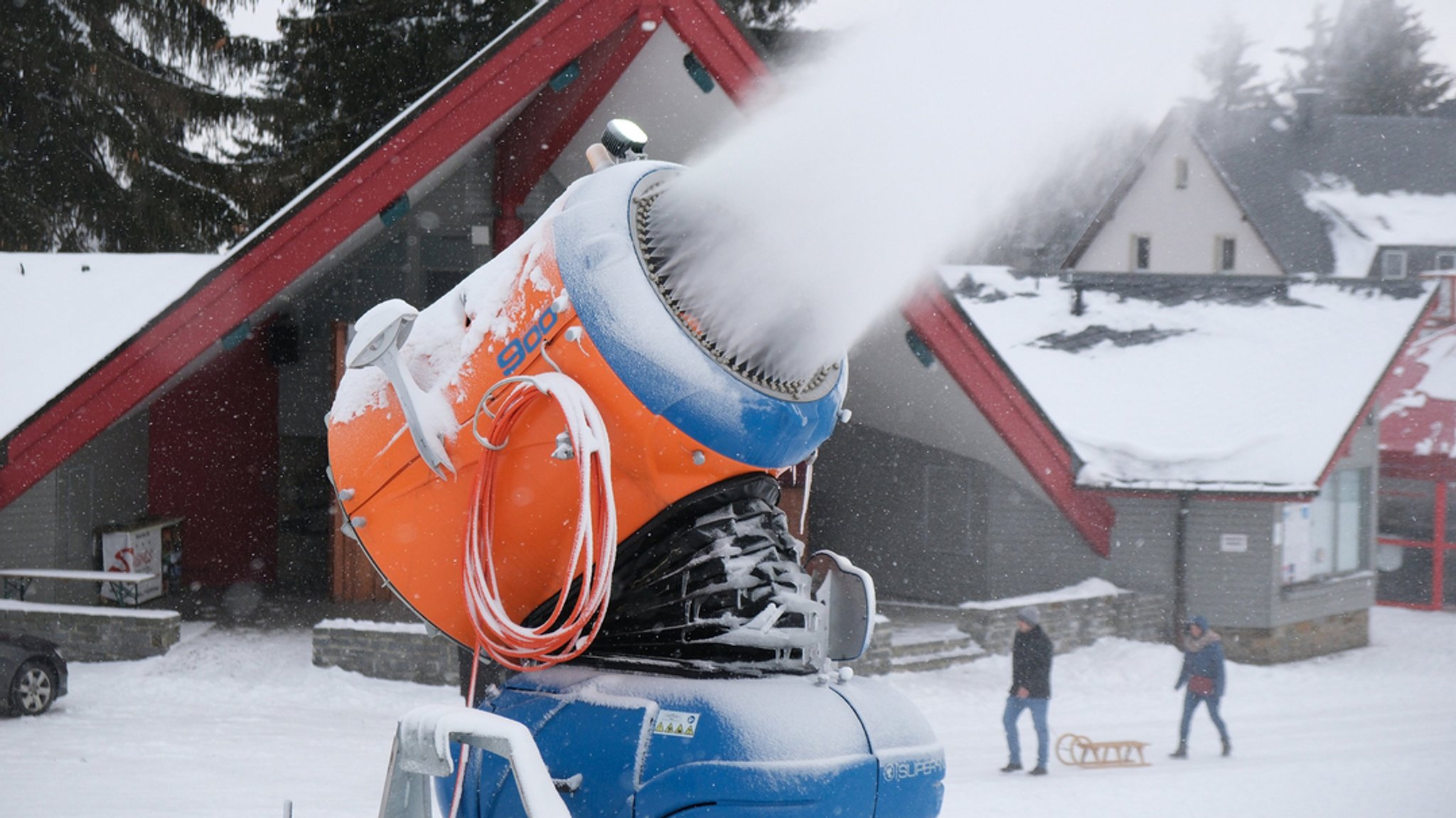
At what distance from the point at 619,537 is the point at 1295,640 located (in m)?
14.4

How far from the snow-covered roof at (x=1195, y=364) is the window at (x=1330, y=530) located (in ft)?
3.44

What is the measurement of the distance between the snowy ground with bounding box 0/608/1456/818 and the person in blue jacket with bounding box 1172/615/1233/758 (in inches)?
8.9

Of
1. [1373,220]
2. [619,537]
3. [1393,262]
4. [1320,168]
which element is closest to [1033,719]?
[619,537]

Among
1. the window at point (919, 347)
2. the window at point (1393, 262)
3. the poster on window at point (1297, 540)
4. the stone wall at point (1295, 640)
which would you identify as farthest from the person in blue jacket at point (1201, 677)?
the window at point (1393, 262)

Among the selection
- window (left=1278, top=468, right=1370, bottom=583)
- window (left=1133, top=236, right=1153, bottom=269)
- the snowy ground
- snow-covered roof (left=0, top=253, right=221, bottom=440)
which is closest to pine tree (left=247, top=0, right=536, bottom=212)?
snow-covered roof (left=0, top=253, right=221, bottom=440)

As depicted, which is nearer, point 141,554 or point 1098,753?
point 1098,753

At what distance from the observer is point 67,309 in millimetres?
16281

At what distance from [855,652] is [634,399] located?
117 cm

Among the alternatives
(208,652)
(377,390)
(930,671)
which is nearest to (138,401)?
(208,652)

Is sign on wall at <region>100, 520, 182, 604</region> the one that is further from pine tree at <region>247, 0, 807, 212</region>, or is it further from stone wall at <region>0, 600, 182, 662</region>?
pine tree at <region>247, 0, 807, 212</region>

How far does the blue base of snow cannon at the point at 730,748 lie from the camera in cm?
373

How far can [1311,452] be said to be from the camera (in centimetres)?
1639

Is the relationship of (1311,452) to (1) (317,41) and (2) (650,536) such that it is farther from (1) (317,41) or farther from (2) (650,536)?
(1) (317,41)

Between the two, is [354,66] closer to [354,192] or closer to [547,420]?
[354,192]
